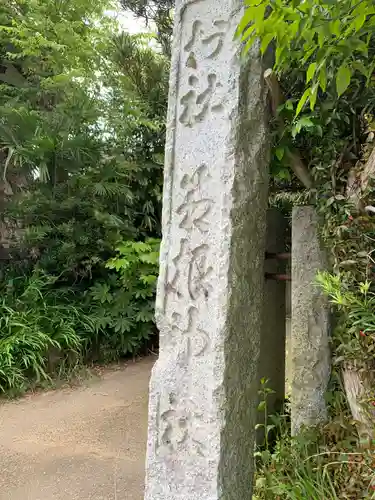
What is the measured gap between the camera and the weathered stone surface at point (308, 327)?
206cm

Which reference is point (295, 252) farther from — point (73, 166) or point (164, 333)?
point (73, 166)

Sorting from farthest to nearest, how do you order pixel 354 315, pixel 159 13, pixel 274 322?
1. pixel 159 13
2. pixel 274 322
3. pixel 354 315

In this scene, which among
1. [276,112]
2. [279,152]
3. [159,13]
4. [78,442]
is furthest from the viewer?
[159,13]

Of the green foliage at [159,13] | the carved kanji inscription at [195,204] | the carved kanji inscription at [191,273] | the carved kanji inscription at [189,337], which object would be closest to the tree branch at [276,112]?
the carved kanji inscription at [195,204]

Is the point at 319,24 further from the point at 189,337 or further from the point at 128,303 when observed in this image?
the point at 128,303

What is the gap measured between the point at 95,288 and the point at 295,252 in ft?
10.4

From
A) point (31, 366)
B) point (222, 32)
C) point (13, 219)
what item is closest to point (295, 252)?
point (222, 32)

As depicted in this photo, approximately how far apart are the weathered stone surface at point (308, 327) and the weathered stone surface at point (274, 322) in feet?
0.66

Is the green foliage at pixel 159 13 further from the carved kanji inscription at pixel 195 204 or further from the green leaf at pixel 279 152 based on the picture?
the carved kanji inscription at pixel 195 204

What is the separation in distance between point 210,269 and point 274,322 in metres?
0.81

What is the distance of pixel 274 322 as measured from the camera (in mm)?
2361

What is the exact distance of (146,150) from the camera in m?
5.27

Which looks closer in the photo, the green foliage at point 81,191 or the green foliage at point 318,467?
the green foliage at point 318,467

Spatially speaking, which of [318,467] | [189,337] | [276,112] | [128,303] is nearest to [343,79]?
[276,112]
